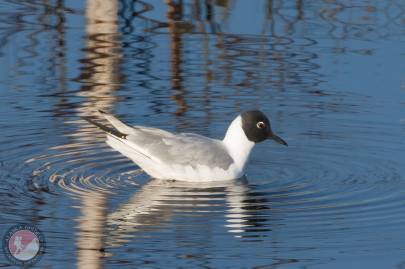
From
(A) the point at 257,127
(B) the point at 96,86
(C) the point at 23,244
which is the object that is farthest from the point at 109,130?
(C) the point at 23,244

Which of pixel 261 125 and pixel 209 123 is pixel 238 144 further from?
pixel 209 123

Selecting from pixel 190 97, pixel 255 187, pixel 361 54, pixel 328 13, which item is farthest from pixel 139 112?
pixel 328 13

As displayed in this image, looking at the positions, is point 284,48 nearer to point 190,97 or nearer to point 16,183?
point 190,97

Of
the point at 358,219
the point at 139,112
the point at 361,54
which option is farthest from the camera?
the point at 361,54

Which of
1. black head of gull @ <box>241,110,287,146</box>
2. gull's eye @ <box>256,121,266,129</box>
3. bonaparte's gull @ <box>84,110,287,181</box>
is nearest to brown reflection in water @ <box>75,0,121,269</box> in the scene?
bonaparte's gull @ <box>84,110,287,181</box>

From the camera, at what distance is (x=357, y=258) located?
1110cm

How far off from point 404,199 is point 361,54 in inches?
192

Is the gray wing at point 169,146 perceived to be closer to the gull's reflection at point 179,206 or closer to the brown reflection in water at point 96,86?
the gull's reflection at point 179,206

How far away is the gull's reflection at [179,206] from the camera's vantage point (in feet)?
39.1

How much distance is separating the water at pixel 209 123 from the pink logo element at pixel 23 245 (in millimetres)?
125

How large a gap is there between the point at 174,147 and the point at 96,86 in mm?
2770

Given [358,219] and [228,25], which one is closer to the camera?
[358,219]

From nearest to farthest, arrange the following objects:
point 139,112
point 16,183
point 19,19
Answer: point 16,183, point 139,112, point 19,19

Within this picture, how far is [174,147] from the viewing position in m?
13.7
